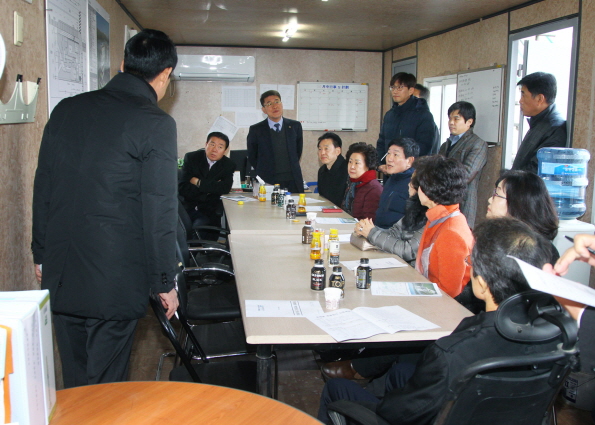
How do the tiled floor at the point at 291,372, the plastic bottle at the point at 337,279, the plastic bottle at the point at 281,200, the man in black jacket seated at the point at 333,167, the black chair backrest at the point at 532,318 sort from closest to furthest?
the black chair backrest at the point at 532,318 → the plastic bottle at the point at 337,279 → the tiled floor at the point at 291,372 → the plastic bottle at the point at 281,200 → the man in black jacket seated at the point at 333,167

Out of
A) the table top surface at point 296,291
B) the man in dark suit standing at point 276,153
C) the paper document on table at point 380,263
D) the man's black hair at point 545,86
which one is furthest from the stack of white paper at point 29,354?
the man in dark suit standing at point 276,153

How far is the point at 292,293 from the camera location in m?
2.09

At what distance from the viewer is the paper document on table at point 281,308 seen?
73.2 inches

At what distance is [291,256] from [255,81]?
563 centimetres

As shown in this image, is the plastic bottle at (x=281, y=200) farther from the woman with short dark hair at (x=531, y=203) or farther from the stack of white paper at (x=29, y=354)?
the stack of white paper at (x=29, y=354)

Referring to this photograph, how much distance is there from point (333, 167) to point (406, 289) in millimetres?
2796

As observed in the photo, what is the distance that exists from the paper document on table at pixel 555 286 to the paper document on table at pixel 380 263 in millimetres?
1463

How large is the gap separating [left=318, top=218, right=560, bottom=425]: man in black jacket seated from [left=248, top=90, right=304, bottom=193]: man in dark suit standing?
13.4 ft

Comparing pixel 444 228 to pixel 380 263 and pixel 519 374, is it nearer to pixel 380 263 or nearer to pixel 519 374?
pixel 380 263

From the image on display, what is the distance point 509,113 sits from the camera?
4.98m

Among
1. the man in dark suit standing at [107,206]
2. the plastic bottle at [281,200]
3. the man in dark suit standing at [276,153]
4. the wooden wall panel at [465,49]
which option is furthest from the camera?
the man in dark suit standing at [276,153]

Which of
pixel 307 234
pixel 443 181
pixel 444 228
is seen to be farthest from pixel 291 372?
pixel 443 181

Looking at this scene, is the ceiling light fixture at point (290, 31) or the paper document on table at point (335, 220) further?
the ceiling light fixture at point (290, 31)

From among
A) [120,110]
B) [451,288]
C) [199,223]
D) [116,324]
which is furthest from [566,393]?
[199,223]
